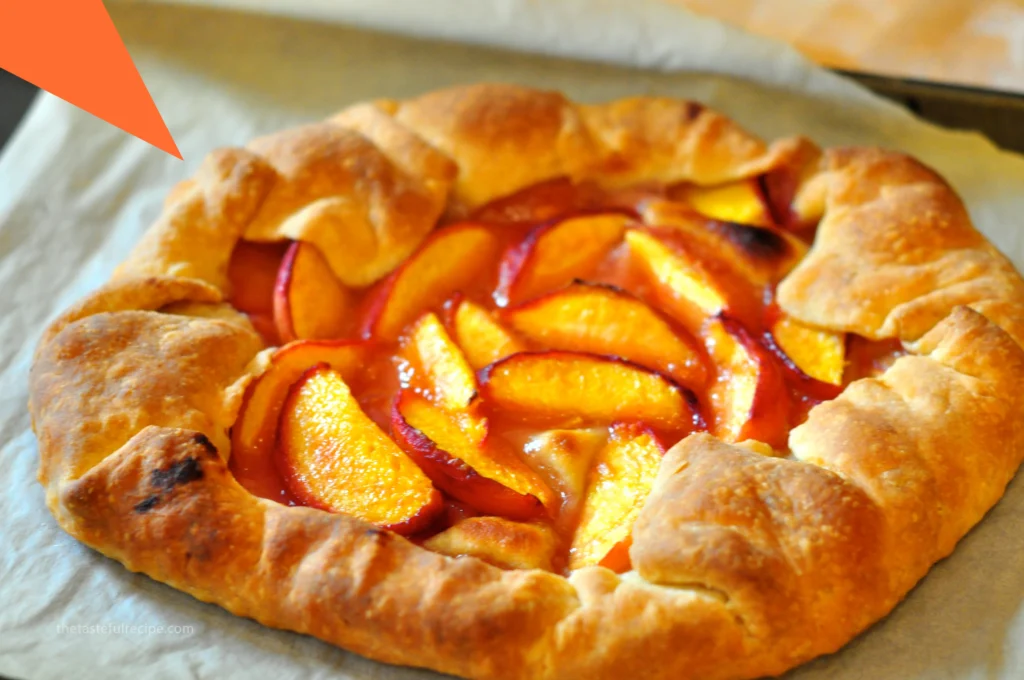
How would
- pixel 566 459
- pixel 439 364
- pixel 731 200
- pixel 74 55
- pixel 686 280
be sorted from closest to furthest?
pixel 566 459 < pixel 439 364 < pixel 686 280 < pixel 74 55 < pixel 731 200

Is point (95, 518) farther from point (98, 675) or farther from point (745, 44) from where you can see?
point (745, 44)

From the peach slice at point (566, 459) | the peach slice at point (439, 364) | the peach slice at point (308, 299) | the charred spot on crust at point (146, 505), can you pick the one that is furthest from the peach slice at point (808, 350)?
the charred spot on crust at point (146, 505)

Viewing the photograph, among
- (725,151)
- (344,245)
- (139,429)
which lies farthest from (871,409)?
(139,429)

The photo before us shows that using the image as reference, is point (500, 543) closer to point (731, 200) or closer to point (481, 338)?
point (481, 338)

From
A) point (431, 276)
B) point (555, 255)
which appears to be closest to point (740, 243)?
point (555, 255)

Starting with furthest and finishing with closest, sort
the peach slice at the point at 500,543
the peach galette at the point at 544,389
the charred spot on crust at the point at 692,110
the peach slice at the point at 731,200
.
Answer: the charred spot on crust at the point at 692,110
the peach slice at the point at 731,200
the peach slice at the point at 500,543
the peach galette at the point at 544,389

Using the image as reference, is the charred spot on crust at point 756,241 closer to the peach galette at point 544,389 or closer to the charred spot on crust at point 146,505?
the peach galette at point 544,389
